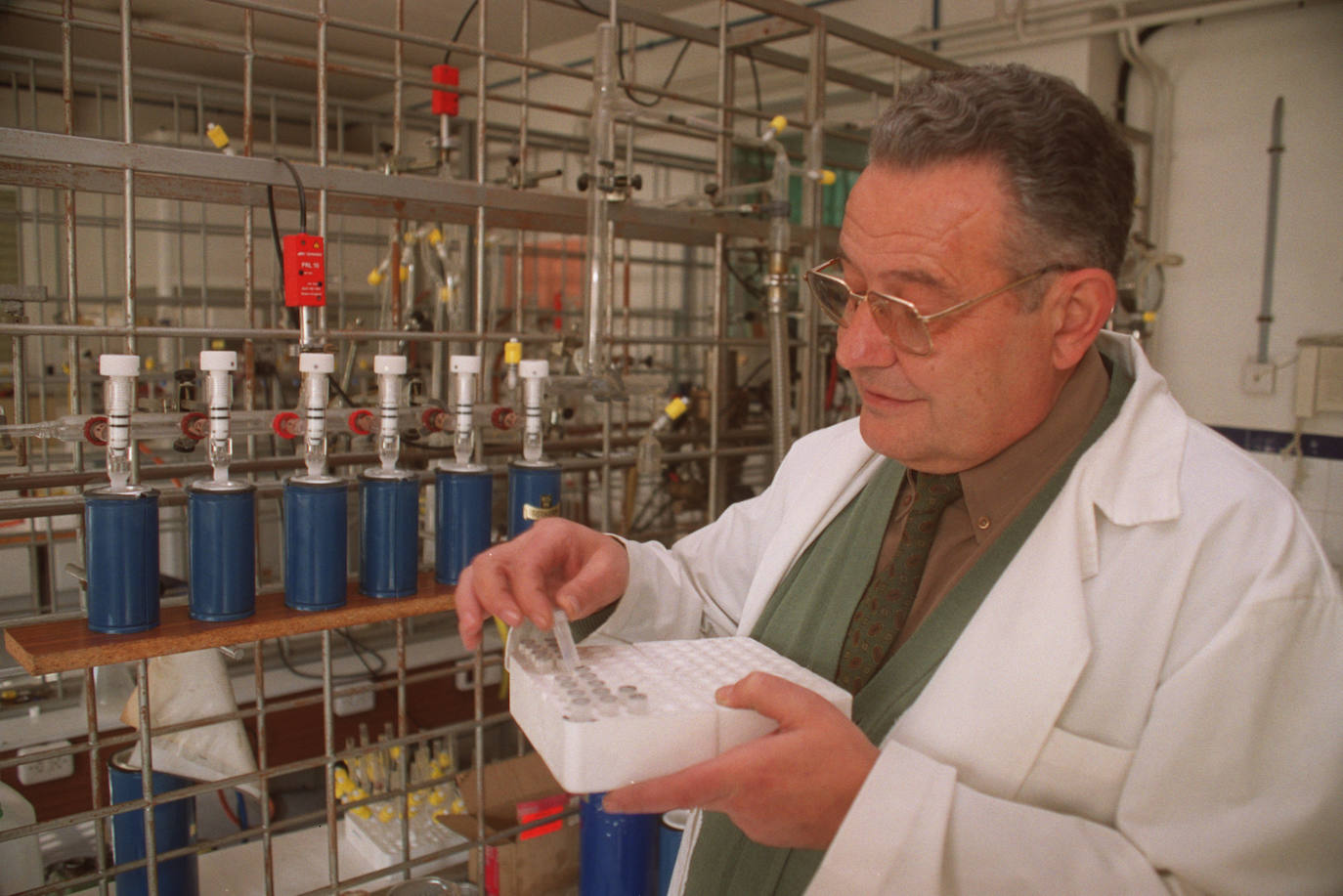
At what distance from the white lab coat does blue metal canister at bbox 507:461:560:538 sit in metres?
1.03

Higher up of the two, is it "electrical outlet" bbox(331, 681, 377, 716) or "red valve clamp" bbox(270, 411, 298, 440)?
"red valve clamp" bbox(270, 411, 298, 440)

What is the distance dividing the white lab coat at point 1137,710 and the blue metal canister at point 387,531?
3.40 ft

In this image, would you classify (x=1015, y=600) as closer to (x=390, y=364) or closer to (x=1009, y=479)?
(x=1009, y=479)

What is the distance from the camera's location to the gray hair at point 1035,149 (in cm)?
87

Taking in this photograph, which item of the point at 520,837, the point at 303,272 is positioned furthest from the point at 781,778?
the point at 520,837

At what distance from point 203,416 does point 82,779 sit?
5.99ft

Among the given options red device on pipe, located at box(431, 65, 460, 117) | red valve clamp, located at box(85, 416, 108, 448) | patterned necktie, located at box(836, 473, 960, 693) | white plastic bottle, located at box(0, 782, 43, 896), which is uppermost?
red device on pipe, located at box(431, 65, 460, 117)

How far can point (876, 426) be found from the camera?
3.21 ft

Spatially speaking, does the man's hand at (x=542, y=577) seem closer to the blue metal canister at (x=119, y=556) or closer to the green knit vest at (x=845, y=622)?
the green knit vest at (x=845, y=622)

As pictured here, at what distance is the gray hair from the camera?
87cm

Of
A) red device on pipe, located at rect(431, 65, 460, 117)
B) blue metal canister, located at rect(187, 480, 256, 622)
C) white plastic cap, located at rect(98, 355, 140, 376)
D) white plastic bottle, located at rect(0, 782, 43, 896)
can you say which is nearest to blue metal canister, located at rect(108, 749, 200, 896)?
white plastic bottle, located at rect(0, 782, 43, 896)

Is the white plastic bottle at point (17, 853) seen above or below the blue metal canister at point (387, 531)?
below

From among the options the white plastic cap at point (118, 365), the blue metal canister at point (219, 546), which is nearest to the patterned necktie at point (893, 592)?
the blue metal canister at point (219, 546)

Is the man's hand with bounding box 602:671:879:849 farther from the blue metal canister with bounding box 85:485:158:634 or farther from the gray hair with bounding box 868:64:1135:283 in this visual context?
the blue metal canister with bounding box 85:485:158:634
